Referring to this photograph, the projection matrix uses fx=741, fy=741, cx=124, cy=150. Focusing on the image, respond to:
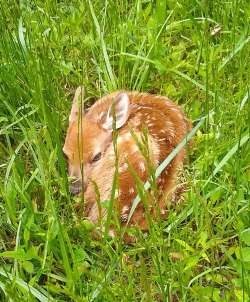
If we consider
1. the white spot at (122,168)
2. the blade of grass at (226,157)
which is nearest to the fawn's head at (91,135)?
the white spot at (122,168)

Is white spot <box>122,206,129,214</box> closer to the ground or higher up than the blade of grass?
closer to the ground

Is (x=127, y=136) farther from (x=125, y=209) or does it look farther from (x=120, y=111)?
(x=125, y=209)

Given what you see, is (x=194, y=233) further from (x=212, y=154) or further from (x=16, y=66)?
(x=16, y=66)

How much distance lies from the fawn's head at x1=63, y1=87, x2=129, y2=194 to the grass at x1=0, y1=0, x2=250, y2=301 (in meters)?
0.09

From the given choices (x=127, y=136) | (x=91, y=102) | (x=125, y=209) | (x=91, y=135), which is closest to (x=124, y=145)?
(x=127, y=136)

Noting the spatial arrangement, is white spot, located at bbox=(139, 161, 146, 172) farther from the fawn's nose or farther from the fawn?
the fawn's nose

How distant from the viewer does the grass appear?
8.48 ft

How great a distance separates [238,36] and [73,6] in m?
0.97

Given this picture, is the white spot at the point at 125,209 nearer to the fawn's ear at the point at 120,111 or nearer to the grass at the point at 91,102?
the grass at the point at 91,102

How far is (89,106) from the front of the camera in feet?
12.6

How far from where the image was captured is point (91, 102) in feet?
12.7

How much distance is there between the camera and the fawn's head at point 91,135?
10.9 feet

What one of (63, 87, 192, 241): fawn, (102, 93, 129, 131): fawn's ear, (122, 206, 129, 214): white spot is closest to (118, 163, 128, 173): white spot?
(63, 87, 192, 241): fawn

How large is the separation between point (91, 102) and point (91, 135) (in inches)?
19.7
